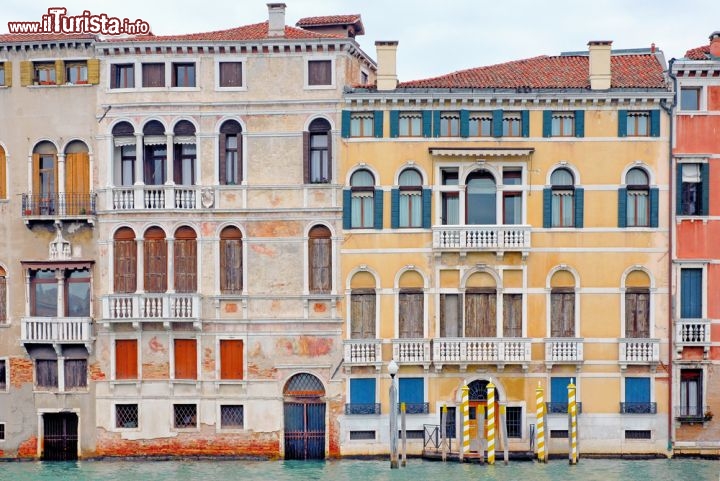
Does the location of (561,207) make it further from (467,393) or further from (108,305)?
(108,305)

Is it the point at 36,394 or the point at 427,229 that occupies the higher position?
the point at 427,229

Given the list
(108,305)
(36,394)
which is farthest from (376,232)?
(36,394)

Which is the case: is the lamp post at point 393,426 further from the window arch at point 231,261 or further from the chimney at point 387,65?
the chimney at point 387,65

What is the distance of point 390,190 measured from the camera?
3403 centimetres

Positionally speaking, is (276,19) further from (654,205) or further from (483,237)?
(654,205)

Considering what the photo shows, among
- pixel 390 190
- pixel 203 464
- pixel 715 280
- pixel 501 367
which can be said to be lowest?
pixel 203 464

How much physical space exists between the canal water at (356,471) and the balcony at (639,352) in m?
2.49

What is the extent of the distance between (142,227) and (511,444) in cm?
1098

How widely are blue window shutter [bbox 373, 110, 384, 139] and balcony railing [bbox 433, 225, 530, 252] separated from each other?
2.83 metres

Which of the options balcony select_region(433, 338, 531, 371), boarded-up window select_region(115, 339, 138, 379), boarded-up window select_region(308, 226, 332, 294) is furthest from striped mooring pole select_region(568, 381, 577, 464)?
boarded-up window select_region(115, 339, 138, 379)

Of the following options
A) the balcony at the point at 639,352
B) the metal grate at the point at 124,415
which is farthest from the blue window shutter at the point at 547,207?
the metal grate at the point at 124,415

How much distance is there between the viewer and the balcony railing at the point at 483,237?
110 feet

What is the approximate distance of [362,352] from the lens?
111 ft

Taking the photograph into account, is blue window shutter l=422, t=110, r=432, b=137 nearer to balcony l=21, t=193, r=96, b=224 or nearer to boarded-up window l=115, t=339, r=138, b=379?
balcony l=21, t=193, r=96, b=224
